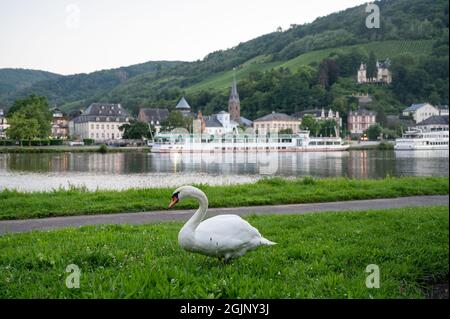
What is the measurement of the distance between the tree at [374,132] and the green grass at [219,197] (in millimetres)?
99526

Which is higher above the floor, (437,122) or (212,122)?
(212,122)

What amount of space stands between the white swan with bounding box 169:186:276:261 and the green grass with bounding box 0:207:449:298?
278mm

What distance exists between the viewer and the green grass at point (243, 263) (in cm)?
491

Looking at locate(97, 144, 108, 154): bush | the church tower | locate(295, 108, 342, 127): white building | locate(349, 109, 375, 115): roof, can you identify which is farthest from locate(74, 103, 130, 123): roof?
locate(349, 109, 375, 115): roof

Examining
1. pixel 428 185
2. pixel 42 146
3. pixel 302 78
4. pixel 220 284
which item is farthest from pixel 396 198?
pixel 302 78

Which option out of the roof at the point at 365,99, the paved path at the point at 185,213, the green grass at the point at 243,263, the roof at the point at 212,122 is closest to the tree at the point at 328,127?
the roof at the point at 365,99

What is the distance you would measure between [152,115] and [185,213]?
459ft

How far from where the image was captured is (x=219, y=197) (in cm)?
1392

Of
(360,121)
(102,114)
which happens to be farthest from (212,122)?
(360,121)

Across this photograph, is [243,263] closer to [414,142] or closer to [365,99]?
[414,142]

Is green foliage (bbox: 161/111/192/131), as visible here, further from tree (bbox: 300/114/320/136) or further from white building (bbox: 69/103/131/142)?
tree (bbox: 300/114/320/136)

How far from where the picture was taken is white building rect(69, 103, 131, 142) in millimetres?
108188

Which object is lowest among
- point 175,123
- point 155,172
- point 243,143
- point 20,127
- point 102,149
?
point 155,172

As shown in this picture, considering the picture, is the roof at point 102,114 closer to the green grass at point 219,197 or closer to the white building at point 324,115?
the white building at point 324,115
